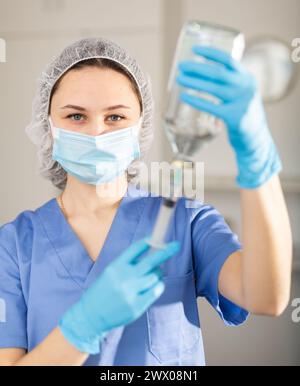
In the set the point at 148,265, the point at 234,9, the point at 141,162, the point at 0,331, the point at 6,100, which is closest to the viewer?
the point at 148,265

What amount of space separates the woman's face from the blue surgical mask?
0.02 metres

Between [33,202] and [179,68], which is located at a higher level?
[179,68]

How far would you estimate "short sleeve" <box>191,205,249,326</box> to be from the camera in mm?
1159

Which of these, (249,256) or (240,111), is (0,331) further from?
(240,111)

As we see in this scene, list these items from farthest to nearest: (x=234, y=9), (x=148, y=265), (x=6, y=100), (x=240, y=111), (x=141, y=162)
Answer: (x=6, y=100)
(x=234, y=9)
(x=141, y=162)
(x=148, y=265)
(x=240, y=111)

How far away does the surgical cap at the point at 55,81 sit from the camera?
1.29 meters

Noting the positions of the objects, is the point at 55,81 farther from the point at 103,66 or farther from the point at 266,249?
the point at 266,249

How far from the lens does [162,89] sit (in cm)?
223

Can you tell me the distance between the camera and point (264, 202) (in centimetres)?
93

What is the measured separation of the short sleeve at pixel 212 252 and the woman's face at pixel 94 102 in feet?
0.91

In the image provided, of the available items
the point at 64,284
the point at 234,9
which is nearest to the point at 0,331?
the point at 64,284

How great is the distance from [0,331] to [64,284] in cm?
17
